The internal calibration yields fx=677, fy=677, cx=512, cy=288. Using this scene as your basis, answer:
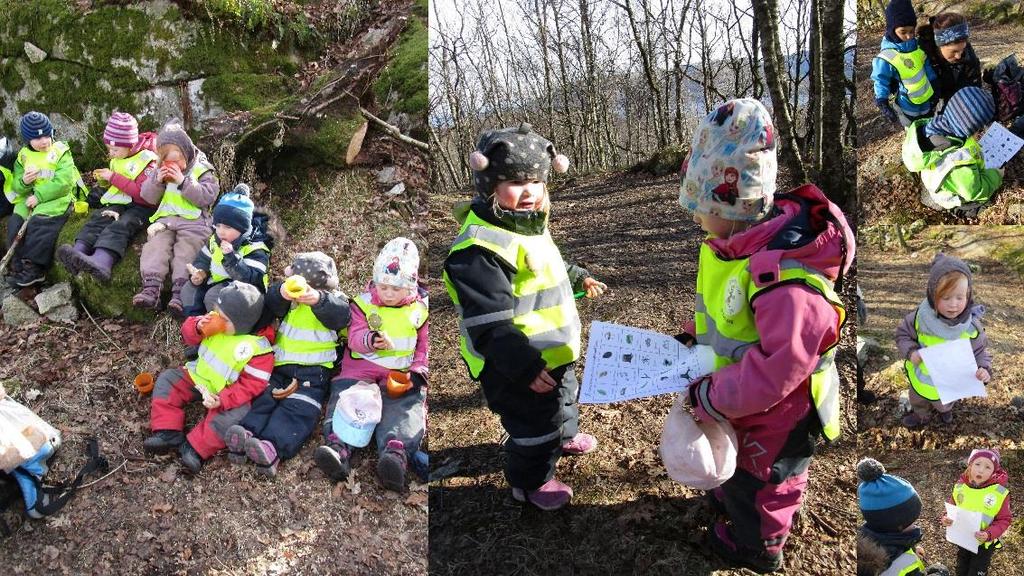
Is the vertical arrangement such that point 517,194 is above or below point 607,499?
above

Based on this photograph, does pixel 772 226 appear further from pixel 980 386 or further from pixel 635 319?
pixel 635 319

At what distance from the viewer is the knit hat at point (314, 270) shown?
175 inches

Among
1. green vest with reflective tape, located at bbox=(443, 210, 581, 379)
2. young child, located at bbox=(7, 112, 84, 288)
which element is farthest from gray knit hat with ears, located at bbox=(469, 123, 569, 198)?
young child, located at bbox=(7, 112, 84, 288)

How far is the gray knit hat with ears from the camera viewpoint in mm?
2775

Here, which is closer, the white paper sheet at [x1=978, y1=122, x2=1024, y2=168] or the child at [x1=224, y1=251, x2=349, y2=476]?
the white paper sheet at [x1=978, y1=122, x2=1024, y2=168]

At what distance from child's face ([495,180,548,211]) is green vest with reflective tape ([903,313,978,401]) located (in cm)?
170

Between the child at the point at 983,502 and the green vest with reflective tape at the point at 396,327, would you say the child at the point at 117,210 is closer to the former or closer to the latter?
the green vest with reflective tape at the point at 396,327

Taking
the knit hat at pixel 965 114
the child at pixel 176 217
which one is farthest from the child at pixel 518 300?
the child at pixel 176 217

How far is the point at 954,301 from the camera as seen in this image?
2.78m

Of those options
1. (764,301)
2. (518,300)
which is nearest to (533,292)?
(518,300)

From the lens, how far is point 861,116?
4168mm

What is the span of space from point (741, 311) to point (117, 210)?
16.7 ft

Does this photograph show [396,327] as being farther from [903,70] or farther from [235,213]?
[903,70]

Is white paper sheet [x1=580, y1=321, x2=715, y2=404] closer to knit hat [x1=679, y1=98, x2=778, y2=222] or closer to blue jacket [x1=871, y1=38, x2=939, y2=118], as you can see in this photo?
knit hat [x1=679, y1=98, x2=778, y2=222]
